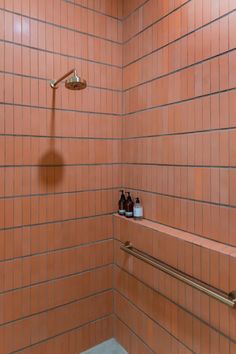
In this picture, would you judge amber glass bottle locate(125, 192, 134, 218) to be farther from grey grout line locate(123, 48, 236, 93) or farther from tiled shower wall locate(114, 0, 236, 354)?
grey grout line locate(123, 48, 236, 93)

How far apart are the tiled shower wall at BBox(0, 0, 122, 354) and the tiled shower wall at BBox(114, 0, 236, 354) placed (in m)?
Answer: 0.13

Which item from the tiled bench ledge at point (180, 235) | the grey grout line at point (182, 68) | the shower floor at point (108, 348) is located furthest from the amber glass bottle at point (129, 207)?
the shower floor at point (108, 348)

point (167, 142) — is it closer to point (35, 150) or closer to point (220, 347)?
point (35, 150)

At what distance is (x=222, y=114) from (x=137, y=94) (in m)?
0.61

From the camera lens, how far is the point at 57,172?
1.43 meters

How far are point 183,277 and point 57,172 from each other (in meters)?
0.84

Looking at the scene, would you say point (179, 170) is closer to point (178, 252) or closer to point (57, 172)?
point (178, 252)

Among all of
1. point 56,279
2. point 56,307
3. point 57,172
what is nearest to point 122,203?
point 57,172

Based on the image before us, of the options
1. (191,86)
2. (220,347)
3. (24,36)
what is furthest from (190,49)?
(220,347)

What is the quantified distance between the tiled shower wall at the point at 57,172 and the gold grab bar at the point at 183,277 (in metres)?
0.25

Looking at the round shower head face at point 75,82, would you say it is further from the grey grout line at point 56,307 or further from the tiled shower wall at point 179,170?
the grey grout line at point 56,307

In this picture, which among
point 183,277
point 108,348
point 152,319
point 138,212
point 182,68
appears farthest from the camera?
point 108,348

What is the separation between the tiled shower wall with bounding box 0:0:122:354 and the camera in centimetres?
129

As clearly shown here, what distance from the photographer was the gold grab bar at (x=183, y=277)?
3.12 ft
